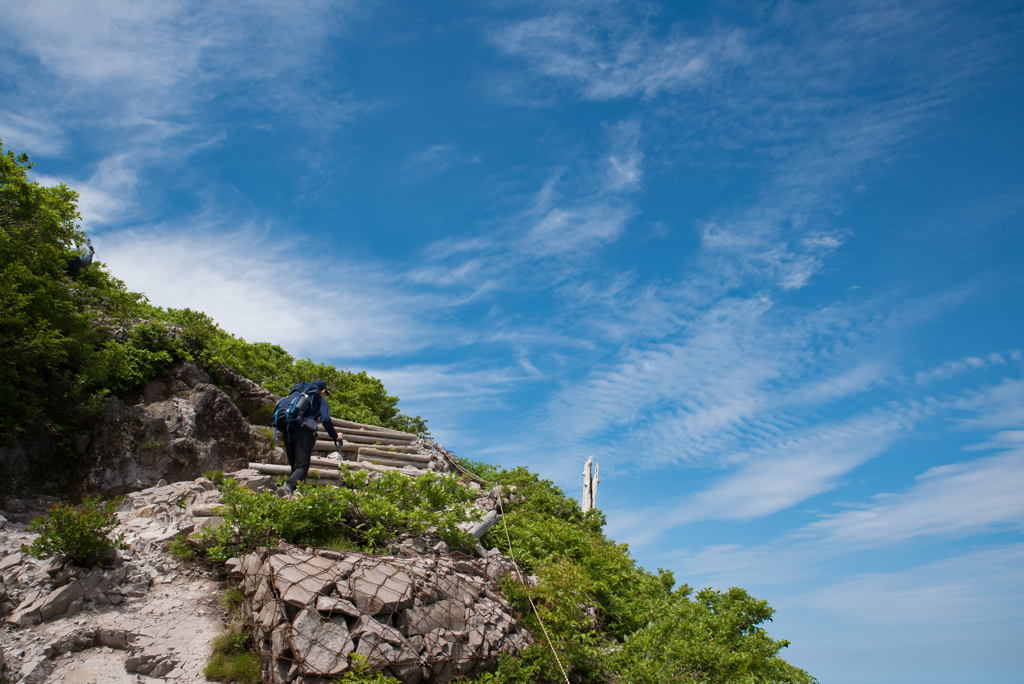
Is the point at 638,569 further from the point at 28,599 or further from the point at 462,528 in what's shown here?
the point at 28,599

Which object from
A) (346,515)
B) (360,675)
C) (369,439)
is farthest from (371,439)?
(360,675)

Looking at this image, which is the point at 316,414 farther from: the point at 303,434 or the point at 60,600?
the point at 60,600

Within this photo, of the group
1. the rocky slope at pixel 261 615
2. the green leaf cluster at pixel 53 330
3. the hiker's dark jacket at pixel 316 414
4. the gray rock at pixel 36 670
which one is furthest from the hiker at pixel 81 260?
the gray rock at pixel 36 670

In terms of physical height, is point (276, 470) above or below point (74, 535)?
above

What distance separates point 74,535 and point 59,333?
374cm

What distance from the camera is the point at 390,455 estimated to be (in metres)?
11.3

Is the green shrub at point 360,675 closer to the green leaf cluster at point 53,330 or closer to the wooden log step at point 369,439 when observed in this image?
the green leaf cluster at point 53,330

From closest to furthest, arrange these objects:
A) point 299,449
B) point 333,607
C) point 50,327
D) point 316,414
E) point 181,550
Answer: point 333,607 < point 181,550 < point 50,327 < point 299,449 < point 316,414

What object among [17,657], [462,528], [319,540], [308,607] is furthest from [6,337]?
[462,528]

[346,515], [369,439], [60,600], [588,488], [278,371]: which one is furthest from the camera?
[588,488]

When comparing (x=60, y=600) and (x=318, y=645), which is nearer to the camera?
(x=318, y=645)

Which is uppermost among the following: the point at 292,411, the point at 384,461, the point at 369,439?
A: the point at 369,439

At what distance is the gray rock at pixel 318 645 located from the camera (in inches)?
190

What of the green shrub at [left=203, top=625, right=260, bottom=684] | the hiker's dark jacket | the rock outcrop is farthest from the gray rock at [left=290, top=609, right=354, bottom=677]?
the rock outcrop
